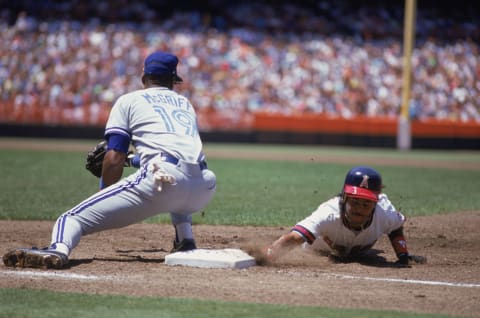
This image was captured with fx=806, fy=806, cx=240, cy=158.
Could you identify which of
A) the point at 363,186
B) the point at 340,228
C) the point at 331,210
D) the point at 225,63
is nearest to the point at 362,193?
the point at 363,186

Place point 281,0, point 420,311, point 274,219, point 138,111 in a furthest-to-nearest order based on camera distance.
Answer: point 281,0 < point 274,219 < point 138,111 < point 420,311

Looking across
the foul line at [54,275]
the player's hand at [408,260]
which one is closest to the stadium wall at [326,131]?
the player's hand at [408,260]

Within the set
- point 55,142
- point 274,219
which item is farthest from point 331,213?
point 55,142

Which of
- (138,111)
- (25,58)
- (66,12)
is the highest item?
(66,12)

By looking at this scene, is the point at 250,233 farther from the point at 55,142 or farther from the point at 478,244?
the point at 55,142

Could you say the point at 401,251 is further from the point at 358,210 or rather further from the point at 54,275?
the point at 54,275

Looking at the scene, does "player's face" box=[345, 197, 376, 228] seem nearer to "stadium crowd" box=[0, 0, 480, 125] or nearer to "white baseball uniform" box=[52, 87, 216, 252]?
"white baseball uniform" box=[52, 87, 216, 252]

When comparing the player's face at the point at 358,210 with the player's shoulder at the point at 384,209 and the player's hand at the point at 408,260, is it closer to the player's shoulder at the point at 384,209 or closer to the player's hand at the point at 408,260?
the player's shoulder at the point at 384,209
